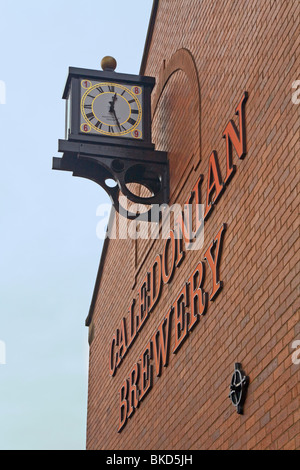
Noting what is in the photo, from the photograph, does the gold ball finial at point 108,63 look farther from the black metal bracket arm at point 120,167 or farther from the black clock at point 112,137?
the black metal bracket arm at point 120,167

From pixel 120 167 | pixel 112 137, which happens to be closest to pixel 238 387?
pixel 120 167

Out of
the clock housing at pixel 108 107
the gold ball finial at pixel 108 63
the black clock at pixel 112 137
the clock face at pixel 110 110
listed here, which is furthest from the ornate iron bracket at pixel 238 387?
the gold ball finial at pixel 108 63

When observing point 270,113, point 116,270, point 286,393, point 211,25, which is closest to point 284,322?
point 286,393

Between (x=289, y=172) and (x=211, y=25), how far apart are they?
10.8ft

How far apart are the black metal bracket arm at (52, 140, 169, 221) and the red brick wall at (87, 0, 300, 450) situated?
0.24 meters

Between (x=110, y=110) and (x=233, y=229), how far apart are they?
3642 mm

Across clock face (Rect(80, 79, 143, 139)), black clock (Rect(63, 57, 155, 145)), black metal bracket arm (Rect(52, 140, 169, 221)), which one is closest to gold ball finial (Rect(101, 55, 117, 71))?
black clock (Rect(63, 57, 155, 145))

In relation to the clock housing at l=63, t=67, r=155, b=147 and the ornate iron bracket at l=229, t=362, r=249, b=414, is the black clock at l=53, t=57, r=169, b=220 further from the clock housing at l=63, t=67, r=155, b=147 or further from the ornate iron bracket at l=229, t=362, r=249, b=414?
the ornate iron bracket at l=229, t=362, r=249, b=414

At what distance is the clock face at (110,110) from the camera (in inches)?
462

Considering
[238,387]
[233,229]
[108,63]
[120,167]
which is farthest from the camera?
[108,63]

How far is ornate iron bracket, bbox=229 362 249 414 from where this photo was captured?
8.00m

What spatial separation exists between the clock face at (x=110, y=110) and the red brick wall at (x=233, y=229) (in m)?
0.43

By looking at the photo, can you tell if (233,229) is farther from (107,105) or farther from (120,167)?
(107,105)

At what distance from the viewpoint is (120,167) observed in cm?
1168
